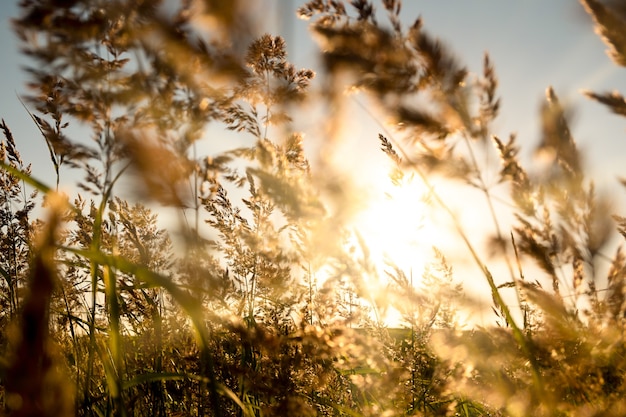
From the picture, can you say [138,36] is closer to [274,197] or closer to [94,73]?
[94,73]

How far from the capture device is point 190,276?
148cm

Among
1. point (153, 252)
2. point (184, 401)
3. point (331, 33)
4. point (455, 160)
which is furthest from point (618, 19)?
point (153, 252)

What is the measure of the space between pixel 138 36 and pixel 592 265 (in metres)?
1.76

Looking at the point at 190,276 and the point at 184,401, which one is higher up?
the point at 190,276

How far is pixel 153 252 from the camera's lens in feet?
9.20

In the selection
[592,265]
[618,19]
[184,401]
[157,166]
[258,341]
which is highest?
[618,19]

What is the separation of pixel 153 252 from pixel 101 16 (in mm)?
1551

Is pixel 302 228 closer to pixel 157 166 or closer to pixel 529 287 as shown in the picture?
pixel 157 166

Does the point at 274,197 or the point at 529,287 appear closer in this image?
the point at 274,197

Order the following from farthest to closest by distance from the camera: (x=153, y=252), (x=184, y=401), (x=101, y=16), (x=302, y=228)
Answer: (x=153, y=252) → (x=184, y=401) → (x=101, y=16) → (x=302, y=228)

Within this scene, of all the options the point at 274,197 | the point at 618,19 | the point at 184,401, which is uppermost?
the point at 618,19

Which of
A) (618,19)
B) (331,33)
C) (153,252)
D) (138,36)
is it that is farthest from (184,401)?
(618,19)

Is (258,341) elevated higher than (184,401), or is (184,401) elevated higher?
(258,341)

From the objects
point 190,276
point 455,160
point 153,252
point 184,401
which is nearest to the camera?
point 190,276
